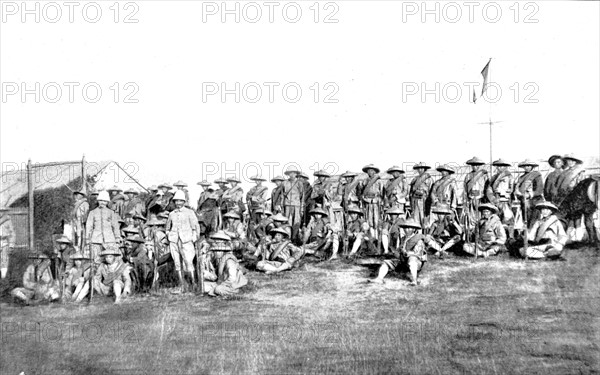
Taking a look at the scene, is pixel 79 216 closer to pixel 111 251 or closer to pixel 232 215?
pixel 111 251

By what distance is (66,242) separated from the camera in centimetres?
880

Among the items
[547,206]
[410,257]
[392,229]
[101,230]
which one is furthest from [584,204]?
[101,230]

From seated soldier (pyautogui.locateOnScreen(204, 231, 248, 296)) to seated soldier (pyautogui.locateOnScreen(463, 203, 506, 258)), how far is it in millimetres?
2518

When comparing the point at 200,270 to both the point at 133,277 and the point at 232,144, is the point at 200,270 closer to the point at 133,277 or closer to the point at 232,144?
the point at 133,277

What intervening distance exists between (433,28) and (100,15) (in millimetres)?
3912

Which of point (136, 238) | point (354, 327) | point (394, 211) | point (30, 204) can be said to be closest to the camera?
point (354, 327)

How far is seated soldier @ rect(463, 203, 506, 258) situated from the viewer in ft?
25.9

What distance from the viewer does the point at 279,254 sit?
837cm

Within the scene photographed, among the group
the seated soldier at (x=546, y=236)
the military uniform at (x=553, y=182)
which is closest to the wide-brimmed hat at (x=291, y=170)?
the seated soldier at (x=546, y=236)

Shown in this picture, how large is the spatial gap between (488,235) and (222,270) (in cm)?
295

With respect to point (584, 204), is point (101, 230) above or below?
below

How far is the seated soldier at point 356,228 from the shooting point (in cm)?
830

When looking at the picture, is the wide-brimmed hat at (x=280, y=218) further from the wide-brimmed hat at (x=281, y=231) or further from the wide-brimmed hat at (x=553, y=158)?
the wide-brimmed hat at (x=553, y=158)

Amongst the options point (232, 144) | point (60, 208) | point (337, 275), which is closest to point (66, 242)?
point (60, 208)
